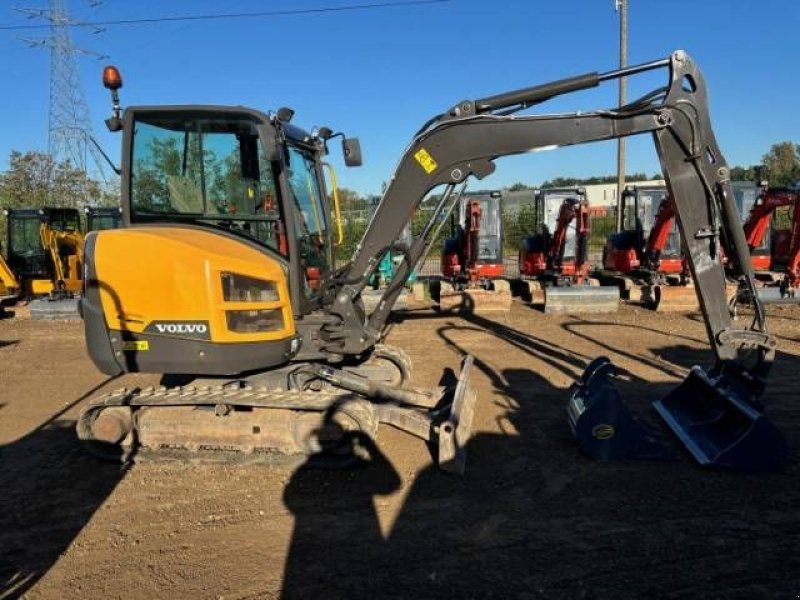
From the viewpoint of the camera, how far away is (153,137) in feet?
16.8

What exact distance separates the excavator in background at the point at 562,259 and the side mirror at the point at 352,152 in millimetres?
7909

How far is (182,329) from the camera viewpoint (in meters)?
4.59

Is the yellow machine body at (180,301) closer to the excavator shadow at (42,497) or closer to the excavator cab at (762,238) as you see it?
the excavator shadow at (42,497)

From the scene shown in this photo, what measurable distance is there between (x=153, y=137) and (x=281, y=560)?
3.55 meters

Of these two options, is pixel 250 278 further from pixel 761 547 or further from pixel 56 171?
pixel 56 171

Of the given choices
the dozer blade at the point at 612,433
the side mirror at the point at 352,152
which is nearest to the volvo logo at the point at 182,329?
the side mirror at the point at 352,152

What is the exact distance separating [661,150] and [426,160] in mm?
1926

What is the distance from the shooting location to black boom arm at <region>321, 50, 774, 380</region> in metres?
4.89

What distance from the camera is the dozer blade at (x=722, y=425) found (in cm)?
445

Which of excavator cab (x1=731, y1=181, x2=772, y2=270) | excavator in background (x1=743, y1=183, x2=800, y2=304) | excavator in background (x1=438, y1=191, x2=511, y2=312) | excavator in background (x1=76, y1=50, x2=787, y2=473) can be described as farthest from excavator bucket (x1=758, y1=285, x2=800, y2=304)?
excavator in background (x1=76, y1=50, x2=787, y2=473)

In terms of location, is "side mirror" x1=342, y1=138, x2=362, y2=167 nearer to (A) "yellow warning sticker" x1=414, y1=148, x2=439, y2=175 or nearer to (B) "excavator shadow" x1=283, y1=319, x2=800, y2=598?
(A) "yellow warning sticker" x1=414, y1=148, x2=439, y2=175

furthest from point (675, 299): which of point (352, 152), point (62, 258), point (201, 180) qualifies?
point (62, 258)

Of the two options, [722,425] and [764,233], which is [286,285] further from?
[764,233]

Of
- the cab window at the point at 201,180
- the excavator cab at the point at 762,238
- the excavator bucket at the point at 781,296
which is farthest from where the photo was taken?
the excavator cab at the point at 762,238
